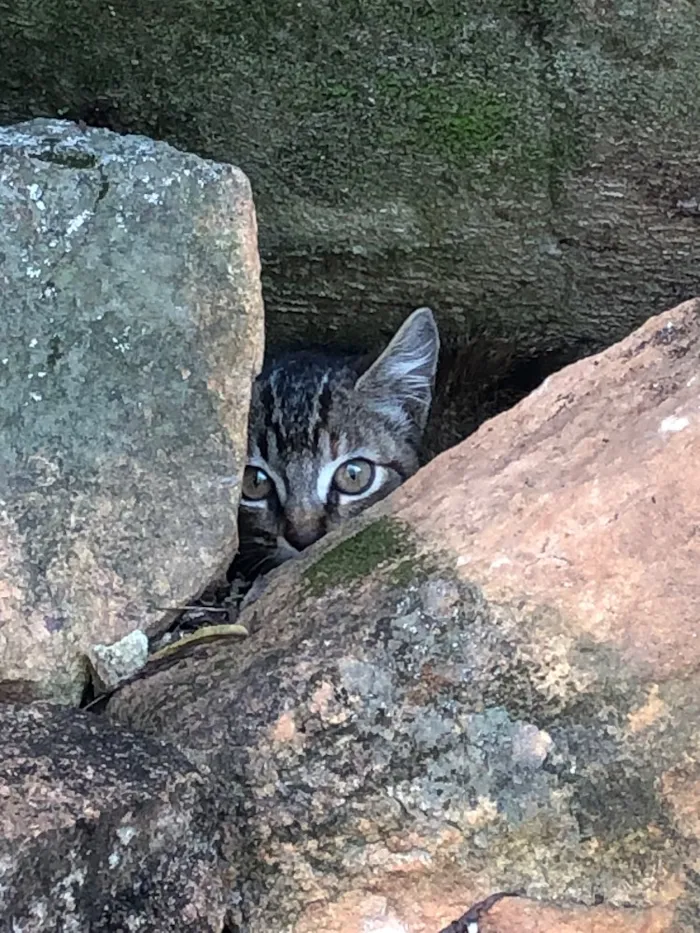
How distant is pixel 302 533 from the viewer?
2377mm

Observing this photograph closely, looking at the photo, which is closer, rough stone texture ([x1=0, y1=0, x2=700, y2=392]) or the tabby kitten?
rough stone texture ([x1=0, y1=0, x2=700, y2=392])

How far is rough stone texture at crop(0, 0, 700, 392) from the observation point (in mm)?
1908

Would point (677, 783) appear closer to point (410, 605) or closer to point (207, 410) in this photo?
point (410, 605)

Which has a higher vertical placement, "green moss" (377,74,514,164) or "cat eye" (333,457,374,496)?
"green moss" (377,74,514,164)

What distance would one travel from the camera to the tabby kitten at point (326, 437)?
7.87 ft

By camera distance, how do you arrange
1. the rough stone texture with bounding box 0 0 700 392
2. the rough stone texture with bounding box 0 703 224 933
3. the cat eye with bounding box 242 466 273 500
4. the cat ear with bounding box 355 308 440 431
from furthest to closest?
the cat eye with bounding box 242 466 273 500
the cat ear with bounding box 355 308 440 431
the rough stone texture with bounding box 0 0 700 392
the rough stone texture with bounding box 0 703 224 933

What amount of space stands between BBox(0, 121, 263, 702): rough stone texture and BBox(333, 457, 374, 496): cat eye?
0.83 m

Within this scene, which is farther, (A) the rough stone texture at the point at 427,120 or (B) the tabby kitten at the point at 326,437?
(B) the tabby kitten at the point at 326,437

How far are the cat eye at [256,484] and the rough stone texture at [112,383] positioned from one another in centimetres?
77

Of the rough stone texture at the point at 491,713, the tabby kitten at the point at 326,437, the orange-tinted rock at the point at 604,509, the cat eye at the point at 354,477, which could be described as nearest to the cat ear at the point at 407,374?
the tabby kitten at the point at 326,437

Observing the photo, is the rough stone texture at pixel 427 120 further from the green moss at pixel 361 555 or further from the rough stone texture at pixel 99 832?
the rough stone texture at pixel 99 832

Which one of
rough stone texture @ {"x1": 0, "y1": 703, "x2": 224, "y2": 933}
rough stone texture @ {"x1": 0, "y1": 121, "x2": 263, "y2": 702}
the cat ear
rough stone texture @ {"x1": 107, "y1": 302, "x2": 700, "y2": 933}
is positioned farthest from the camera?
the cat ear

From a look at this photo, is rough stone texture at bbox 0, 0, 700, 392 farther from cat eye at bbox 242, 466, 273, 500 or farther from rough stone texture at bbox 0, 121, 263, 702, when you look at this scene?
cat eye at bbox 242, 466, 273, 500

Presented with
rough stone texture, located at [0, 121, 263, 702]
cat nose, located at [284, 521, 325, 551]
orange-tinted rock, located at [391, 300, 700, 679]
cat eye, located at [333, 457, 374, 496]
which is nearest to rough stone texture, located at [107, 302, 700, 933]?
orange-tinted rock, located at [391, 300, 700, 679]
